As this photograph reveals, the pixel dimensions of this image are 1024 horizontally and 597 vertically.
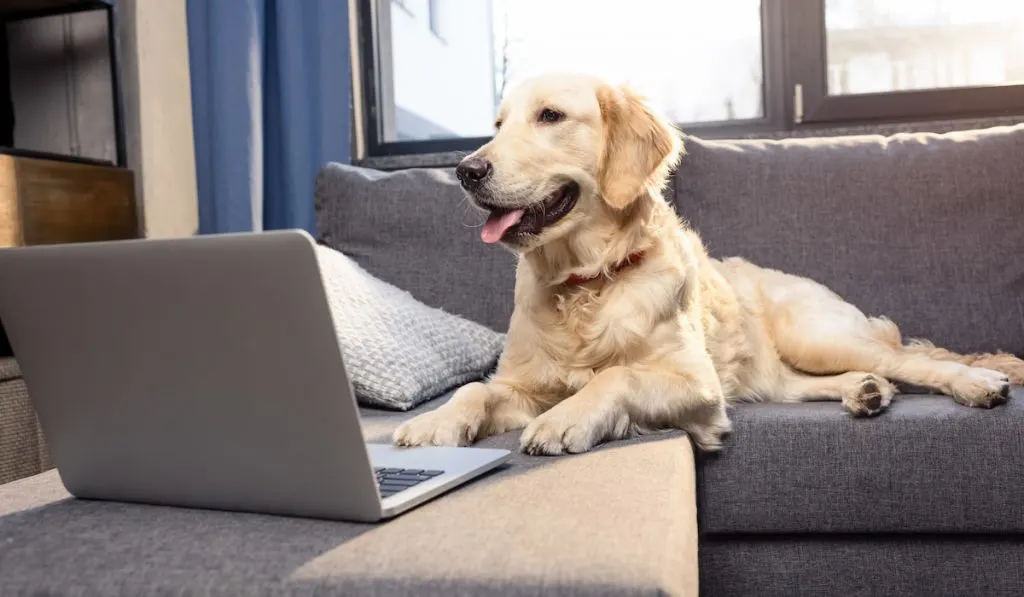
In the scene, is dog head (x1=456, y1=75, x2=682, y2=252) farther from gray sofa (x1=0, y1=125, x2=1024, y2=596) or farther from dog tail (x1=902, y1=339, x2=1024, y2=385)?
dog tail (x1=902, y1=339, x2=1024, y2=385)

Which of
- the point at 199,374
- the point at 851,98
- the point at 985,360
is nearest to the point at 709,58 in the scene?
the point at 851,98

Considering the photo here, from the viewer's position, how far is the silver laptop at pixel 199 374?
81 cm

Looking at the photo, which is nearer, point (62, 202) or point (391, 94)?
point (62, 202)

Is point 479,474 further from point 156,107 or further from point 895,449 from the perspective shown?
point 156,107

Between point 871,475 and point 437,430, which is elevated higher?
point 437,430

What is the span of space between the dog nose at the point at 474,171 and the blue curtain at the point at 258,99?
153 cm

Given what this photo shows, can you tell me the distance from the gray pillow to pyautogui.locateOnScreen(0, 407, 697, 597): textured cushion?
71 centimetres

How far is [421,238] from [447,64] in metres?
1.54

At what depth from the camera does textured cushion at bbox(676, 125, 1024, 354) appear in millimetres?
2119

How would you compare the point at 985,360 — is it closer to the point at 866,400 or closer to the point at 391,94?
the point at 866,400

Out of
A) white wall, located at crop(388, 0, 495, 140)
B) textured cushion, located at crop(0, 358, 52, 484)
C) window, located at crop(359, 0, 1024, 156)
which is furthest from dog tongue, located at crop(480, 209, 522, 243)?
white wall, located at crop(388, 0, 495, 140)

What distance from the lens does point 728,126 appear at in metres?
2.96

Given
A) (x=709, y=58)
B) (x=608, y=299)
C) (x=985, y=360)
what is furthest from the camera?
(x=709, y=58)

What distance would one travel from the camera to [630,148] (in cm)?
166
